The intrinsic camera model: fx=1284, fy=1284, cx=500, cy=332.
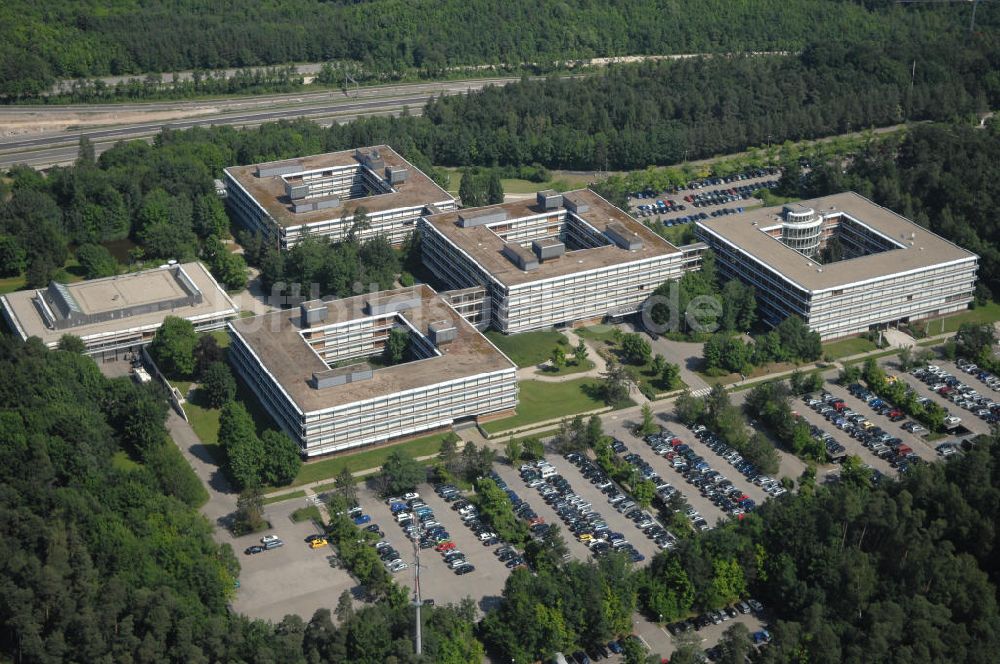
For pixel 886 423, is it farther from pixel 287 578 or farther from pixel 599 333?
pixel 287 578

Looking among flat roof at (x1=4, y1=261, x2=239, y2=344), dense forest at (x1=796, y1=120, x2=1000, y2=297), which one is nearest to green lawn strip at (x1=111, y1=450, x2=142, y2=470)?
flat roof at (x1=4, y1=261, x2=239, y2=344)

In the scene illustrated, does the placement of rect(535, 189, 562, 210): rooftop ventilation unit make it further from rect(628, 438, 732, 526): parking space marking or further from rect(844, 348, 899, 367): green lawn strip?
rect(628, 438, 732, 526): parking space marking

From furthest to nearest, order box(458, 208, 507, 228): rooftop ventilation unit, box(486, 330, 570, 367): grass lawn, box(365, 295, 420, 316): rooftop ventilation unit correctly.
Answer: box(458, 208, 507, 228): rooftop ventilation unit < box(486, 330, 570, 367): grass lawn < box(365, 295, 420, 316): rooftop ventilation unit

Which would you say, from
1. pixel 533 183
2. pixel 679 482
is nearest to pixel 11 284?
pixel 533 183

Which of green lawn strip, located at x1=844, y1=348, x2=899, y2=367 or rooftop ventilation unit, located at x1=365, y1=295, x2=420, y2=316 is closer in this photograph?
rooftop ventilation unit, located at x1=365, y1=295, x2=420, y2=316

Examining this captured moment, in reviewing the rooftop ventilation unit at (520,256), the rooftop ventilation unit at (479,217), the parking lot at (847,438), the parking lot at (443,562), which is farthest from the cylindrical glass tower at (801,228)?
the parking lot at (443,562)
